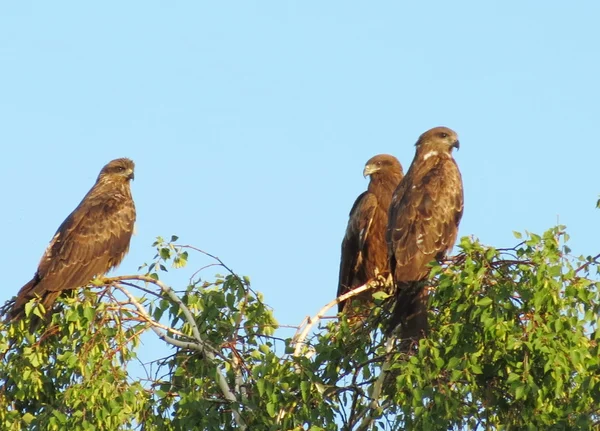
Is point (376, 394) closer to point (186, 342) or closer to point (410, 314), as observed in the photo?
point (410, 314)

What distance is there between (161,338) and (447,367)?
251 cm

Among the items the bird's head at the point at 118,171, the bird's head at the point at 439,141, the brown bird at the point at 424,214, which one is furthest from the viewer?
the bird's head at the point at 118,171

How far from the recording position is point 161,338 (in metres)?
8.59

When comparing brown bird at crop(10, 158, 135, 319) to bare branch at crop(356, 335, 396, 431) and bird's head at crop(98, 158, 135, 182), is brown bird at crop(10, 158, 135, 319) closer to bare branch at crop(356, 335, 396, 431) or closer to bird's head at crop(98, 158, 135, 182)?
bird's head at crop(98, 158, 135, 182)

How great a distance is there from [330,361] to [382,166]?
571 cm

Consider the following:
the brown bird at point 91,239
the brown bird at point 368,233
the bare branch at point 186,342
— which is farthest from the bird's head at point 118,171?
the bare branch at point 186,342

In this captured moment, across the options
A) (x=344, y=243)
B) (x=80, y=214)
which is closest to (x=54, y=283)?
(x=80, y=214)

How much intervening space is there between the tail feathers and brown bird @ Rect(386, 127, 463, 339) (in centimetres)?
2

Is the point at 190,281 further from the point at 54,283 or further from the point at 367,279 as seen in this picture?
the point at 367,279

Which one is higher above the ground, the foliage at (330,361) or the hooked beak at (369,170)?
the hooked beak at (369,170)

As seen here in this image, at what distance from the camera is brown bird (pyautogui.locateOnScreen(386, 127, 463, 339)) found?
953cm

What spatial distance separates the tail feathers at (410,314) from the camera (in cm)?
816

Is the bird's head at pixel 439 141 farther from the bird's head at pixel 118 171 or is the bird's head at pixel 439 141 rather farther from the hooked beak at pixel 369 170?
the bird's head at pixel 118 171

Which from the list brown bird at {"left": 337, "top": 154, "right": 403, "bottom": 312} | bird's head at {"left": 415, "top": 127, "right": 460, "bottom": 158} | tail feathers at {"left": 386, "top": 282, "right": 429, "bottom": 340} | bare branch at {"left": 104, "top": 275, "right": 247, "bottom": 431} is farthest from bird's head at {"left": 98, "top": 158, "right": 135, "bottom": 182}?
tail feathers at {"left": 386, "top": 282, "right": 429, "bottom": 340}
